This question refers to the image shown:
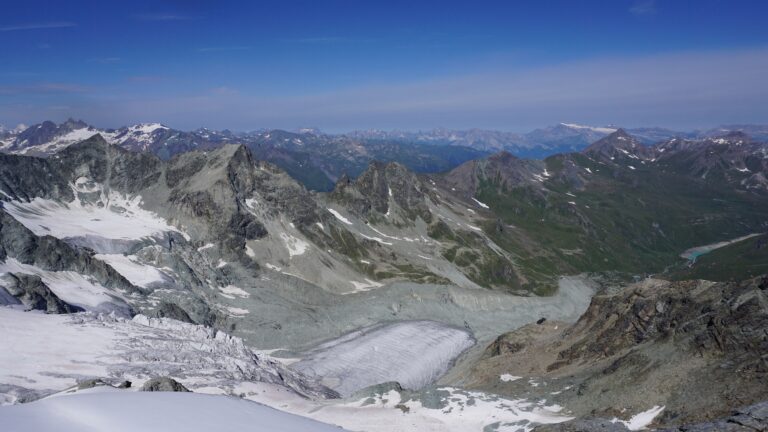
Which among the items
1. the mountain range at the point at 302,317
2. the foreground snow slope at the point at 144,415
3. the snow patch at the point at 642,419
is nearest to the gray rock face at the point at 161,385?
the foreground snow slope at the point at 144,415

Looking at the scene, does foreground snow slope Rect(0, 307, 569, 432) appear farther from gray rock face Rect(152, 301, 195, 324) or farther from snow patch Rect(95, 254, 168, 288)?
snow patch Rect(95, 254, 168, 288)

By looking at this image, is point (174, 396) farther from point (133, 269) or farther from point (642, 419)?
point (133, 269)

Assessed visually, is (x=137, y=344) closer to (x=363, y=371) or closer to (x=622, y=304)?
(x=363, y=371)

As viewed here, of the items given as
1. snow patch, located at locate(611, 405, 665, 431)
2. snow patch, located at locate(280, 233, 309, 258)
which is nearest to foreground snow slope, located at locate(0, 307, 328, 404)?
snow patch, located at locate(611, 405, 665, 431)

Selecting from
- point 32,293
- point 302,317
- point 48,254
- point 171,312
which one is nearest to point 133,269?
point 48,254

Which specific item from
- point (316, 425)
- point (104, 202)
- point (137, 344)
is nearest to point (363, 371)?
point (137, 344)

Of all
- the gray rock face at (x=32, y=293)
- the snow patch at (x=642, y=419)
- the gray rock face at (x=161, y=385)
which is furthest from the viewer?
the gray rock face at (x=32, y=293)

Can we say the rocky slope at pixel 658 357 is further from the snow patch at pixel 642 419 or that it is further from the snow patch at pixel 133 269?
the snow patch at pixel 133 269
